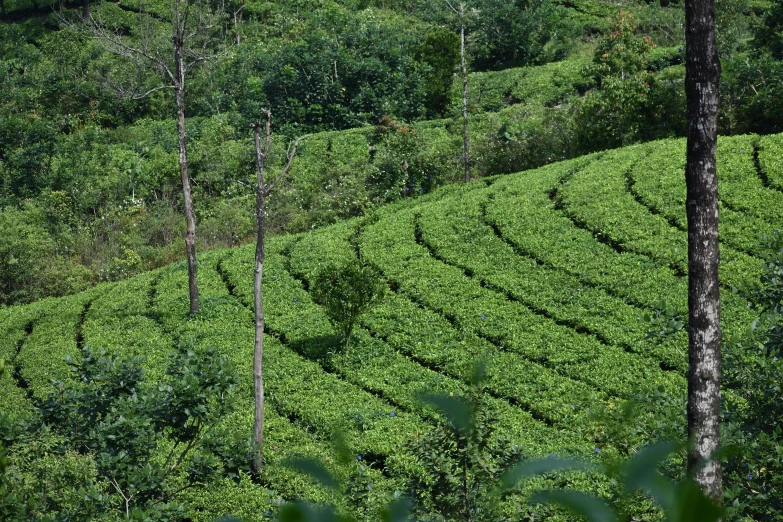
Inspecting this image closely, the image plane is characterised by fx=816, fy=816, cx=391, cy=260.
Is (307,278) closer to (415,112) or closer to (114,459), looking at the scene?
(114,459)

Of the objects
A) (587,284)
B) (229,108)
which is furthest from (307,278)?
(229,108)

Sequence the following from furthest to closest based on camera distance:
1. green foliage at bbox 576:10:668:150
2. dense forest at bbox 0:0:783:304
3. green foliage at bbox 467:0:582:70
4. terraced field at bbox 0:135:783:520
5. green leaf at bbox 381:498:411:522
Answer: green foliage at bbox 467:0:582:70 < dense forest at bbox 0:0:783:304 < green foliage at bbox 576:10:668:150 < terraced field at bbox 0:135:783:520 < green leaf at bbox 381:498:411:522

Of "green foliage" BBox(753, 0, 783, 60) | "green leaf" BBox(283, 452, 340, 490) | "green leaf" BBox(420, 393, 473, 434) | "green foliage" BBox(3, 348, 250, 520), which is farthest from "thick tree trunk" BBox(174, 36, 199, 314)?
"green foliage" BBox(753, 0, 783, 60)

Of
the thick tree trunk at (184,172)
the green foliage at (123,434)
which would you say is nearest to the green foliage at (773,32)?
the thick tree trunk at (184,172)

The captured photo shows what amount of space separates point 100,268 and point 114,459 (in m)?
18.5

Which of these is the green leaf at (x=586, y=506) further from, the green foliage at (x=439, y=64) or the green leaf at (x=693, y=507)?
the green foliage at (x=439, y=64)

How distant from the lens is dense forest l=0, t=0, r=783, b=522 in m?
7.45

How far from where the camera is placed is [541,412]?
1326 cm

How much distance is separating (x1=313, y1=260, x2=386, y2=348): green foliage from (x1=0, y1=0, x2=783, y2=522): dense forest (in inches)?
3.0

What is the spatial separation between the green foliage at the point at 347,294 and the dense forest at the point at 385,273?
0.07 m

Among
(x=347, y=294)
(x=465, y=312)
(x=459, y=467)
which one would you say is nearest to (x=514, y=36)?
(x=465, y=312)

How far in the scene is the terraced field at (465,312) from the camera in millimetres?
13367

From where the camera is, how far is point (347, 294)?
640 inches

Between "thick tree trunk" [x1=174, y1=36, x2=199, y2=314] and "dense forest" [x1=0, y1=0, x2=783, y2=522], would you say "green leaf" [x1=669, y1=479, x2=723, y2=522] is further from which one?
"thick tree trunk" [x1=174, y1=36, x2=199, y2=314]
